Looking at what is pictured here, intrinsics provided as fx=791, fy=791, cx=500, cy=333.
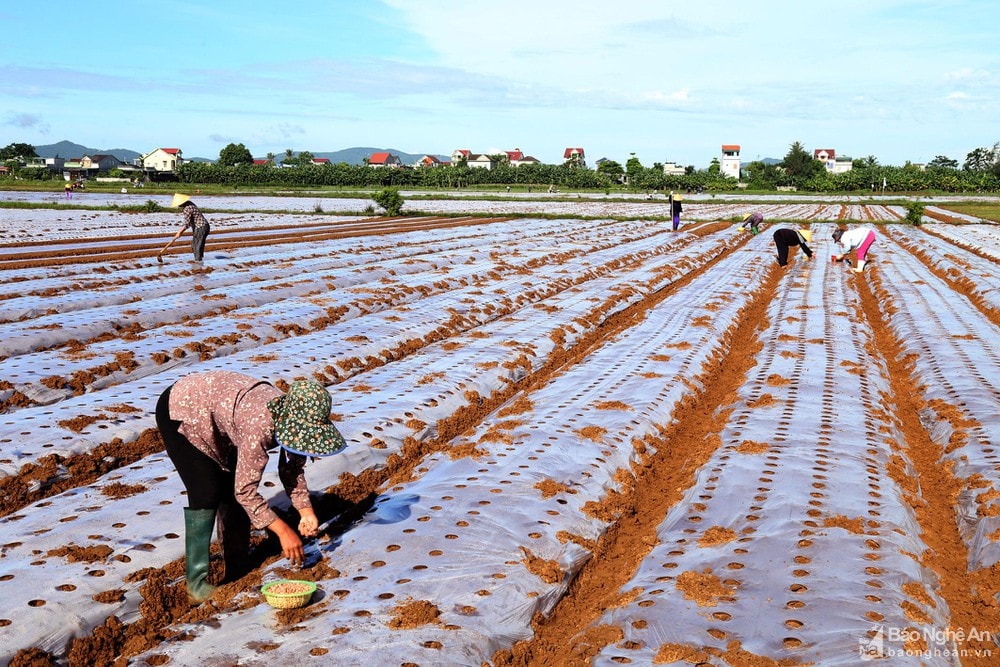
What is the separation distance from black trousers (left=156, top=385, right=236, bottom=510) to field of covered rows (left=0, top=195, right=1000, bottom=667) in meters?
0.62

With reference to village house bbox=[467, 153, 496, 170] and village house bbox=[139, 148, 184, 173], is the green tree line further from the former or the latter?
village house bbox=[467, 153, 496, 170]

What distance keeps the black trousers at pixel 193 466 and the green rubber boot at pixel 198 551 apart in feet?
0.17

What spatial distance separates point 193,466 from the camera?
3965mm

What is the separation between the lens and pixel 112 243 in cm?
2259

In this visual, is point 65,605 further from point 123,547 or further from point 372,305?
point 372,305

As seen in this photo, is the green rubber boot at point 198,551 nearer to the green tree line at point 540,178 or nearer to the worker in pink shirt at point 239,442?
the worker in pink shirt at point 239,442

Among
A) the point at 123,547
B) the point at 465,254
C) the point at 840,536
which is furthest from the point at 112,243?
the point at 840,536

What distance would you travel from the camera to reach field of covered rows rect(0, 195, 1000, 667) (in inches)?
156

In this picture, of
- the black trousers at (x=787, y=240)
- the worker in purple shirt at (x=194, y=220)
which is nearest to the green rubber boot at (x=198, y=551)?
the worker in purple shirt at (x=194, y=220)

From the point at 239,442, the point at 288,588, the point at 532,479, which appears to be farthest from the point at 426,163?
the point at 239,442

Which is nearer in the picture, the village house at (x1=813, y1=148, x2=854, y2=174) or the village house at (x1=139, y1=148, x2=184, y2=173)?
the village house at (x1=139, y1=148, x2=184, y2=173)

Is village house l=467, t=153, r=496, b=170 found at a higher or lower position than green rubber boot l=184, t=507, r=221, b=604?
higher

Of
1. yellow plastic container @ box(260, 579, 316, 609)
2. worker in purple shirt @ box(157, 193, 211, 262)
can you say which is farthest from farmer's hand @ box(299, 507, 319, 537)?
worker in purple shirt @ box(157, 193, 211, 262)

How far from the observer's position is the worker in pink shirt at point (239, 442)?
3684 millimetres
